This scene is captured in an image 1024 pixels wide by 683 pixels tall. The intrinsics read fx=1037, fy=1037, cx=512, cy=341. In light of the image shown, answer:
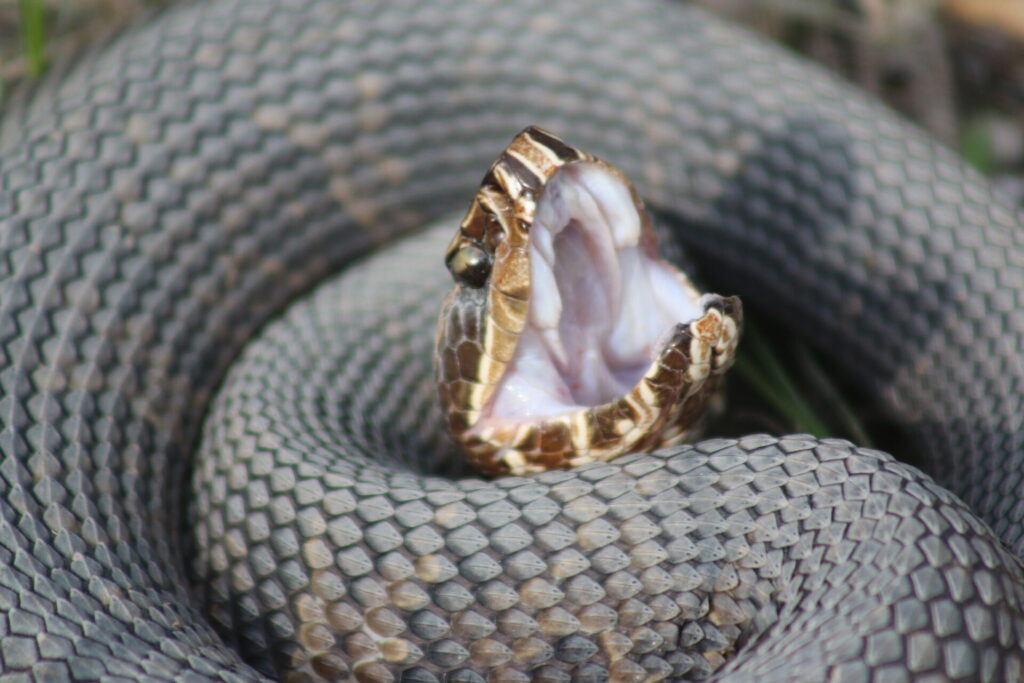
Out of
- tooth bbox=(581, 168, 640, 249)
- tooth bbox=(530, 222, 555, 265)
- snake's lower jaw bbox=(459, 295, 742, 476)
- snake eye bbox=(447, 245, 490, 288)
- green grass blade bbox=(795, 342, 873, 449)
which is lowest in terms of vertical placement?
green grass blade bbox=(795, 342, 873, 449)

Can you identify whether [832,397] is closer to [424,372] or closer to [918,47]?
[424,372]

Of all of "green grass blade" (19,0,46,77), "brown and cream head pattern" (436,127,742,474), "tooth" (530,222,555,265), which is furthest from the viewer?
"green grass blade" (19,0,46,77)

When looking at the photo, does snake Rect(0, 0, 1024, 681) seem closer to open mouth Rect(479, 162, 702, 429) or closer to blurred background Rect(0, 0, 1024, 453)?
open mouth Rect(479, 162, 702, 429)

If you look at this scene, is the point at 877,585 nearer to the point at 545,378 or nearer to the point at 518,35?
the point at 545,378

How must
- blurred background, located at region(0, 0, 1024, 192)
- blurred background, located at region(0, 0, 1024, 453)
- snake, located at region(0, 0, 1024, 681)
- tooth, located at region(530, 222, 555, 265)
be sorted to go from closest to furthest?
snake, located at region(0, 0, 1024, 681) < tooth, located at region(530, 222, 555, 265) < blurred background, located at region(0, 0, 1024, 453) < blurred background, located at region(0, 0, 1024, 192)

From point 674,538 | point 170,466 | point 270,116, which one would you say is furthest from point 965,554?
point 270,116

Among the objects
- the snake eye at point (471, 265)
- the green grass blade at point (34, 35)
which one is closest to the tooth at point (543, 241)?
the snake eye at point (471, 265)

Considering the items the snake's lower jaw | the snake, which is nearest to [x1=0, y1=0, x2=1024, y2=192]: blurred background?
the snake

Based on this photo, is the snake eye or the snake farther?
the snake eye

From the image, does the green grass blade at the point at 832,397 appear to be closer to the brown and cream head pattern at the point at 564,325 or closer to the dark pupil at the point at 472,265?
the brown and cream head pattern at the point at 564,325
